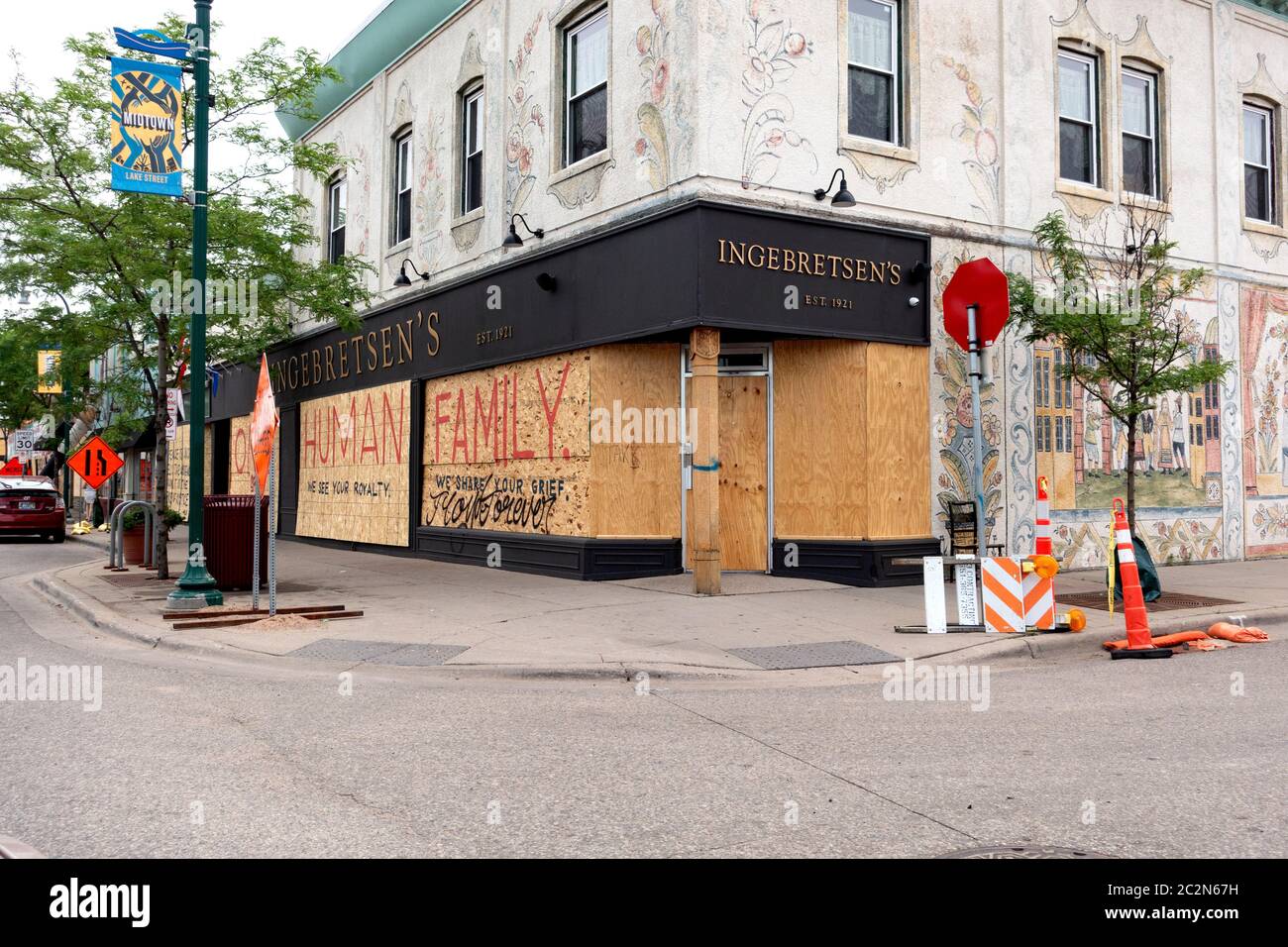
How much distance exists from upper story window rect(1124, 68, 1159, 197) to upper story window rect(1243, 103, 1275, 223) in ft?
8.36

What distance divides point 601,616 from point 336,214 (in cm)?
1492

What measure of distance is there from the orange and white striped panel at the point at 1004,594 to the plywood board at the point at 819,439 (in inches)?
127

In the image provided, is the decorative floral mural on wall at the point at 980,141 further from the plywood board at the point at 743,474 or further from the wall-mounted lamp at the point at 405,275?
the wall-mounted lamp at the point at 405,275

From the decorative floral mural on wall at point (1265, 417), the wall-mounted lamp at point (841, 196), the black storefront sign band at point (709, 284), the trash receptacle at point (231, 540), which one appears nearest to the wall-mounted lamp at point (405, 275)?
the black storefront sign band at point (709, 284)

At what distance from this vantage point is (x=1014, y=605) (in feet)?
32.0

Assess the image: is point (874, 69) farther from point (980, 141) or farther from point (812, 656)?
point (812, 656)

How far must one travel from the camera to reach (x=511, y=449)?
50.6 ft

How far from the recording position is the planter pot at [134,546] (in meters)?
17.2

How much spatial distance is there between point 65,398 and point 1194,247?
25.6m

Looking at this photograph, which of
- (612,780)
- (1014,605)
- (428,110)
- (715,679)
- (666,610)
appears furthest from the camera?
(428,110)
